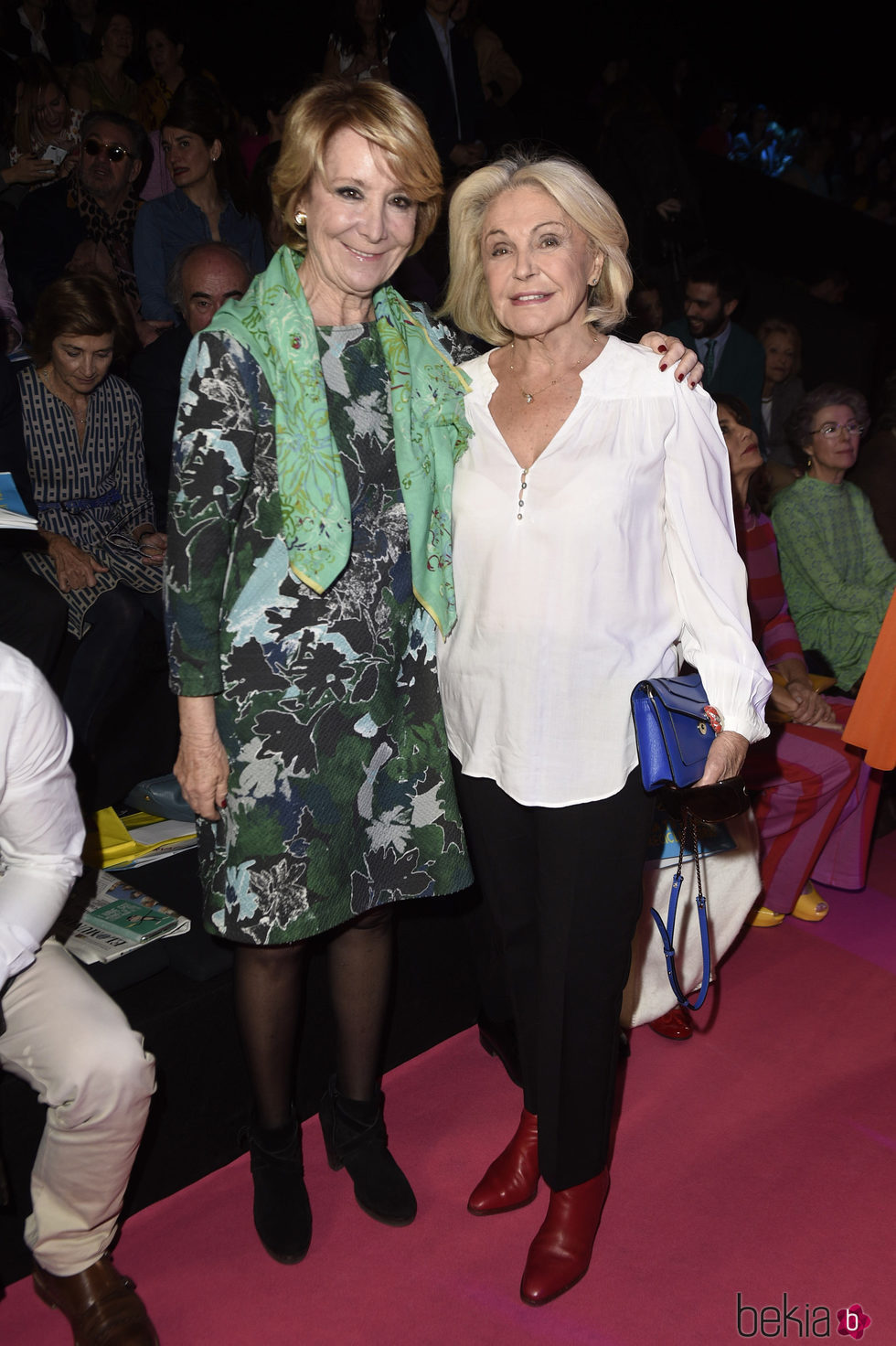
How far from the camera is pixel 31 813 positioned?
5.41ft

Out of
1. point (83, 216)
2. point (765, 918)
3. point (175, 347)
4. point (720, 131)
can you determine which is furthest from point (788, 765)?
point (720, 131)

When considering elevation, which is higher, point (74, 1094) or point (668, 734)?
point (668, 734)

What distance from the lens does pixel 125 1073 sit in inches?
64.5

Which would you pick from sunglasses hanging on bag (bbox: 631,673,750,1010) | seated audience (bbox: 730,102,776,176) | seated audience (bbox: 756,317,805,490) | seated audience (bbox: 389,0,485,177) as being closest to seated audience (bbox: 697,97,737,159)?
seated audience (bbox: 730,102,776,176)

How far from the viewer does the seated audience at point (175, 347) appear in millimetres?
3359

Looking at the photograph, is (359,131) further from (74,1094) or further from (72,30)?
(72,30)

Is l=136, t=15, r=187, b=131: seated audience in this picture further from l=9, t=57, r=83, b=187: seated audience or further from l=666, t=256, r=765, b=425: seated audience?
l=666, t=256, r=765, b=425: seated audience

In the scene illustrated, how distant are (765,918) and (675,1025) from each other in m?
0.64

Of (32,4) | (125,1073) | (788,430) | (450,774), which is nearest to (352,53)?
(32,4)

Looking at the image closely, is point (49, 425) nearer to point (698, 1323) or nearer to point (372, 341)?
point (372, 341)

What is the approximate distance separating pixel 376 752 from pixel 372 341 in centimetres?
65

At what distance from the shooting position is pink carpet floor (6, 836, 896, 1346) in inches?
71.9

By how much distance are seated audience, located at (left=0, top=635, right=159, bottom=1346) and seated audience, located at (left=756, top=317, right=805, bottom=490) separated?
4627 millimetres

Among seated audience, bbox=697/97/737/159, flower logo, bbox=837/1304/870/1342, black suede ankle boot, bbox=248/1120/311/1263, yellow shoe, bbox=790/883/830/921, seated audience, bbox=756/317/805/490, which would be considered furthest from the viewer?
seated audience, bbox=697/97/737/159
